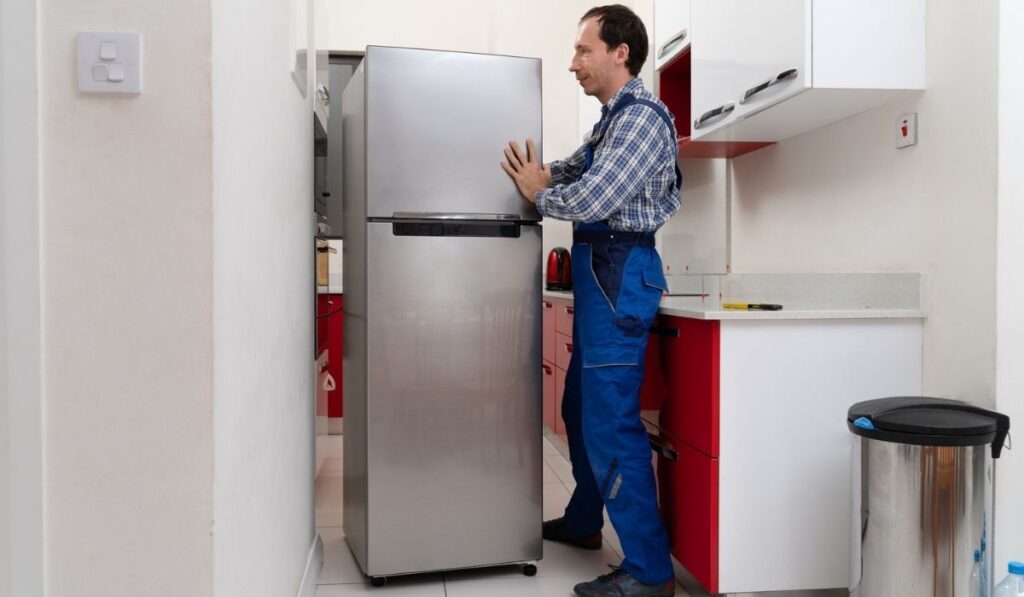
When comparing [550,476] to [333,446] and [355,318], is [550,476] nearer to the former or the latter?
[333,446]

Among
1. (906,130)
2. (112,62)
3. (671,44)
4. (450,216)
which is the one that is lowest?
(450,216)

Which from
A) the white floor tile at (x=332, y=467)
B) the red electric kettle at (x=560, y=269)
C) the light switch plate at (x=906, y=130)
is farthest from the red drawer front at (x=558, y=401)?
the light switch plate at (x=906, y=130)

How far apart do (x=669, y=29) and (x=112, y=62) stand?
254 centimetres

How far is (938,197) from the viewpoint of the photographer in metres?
2.15

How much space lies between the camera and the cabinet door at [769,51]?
220 centimetres

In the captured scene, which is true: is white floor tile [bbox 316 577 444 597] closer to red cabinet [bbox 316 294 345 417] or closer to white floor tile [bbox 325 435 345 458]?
white floor tile [bbox 325 435 345 458]

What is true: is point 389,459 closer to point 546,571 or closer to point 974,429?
point 546,571

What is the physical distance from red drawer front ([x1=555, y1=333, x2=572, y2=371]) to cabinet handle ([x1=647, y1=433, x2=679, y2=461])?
1.25 meters

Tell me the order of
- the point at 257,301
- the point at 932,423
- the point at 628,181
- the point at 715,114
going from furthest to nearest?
the point at 715,114 < the point at 628,181 < the point at 932,423 < the point at 257,301

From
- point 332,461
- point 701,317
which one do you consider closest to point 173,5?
point 701,317

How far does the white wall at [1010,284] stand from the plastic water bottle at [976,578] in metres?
0.19

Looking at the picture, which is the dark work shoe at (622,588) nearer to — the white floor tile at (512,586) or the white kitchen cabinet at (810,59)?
the white floor tile at (512,586)

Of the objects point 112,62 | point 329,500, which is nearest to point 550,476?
point 329,500

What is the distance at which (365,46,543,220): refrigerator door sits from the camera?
2371mm
